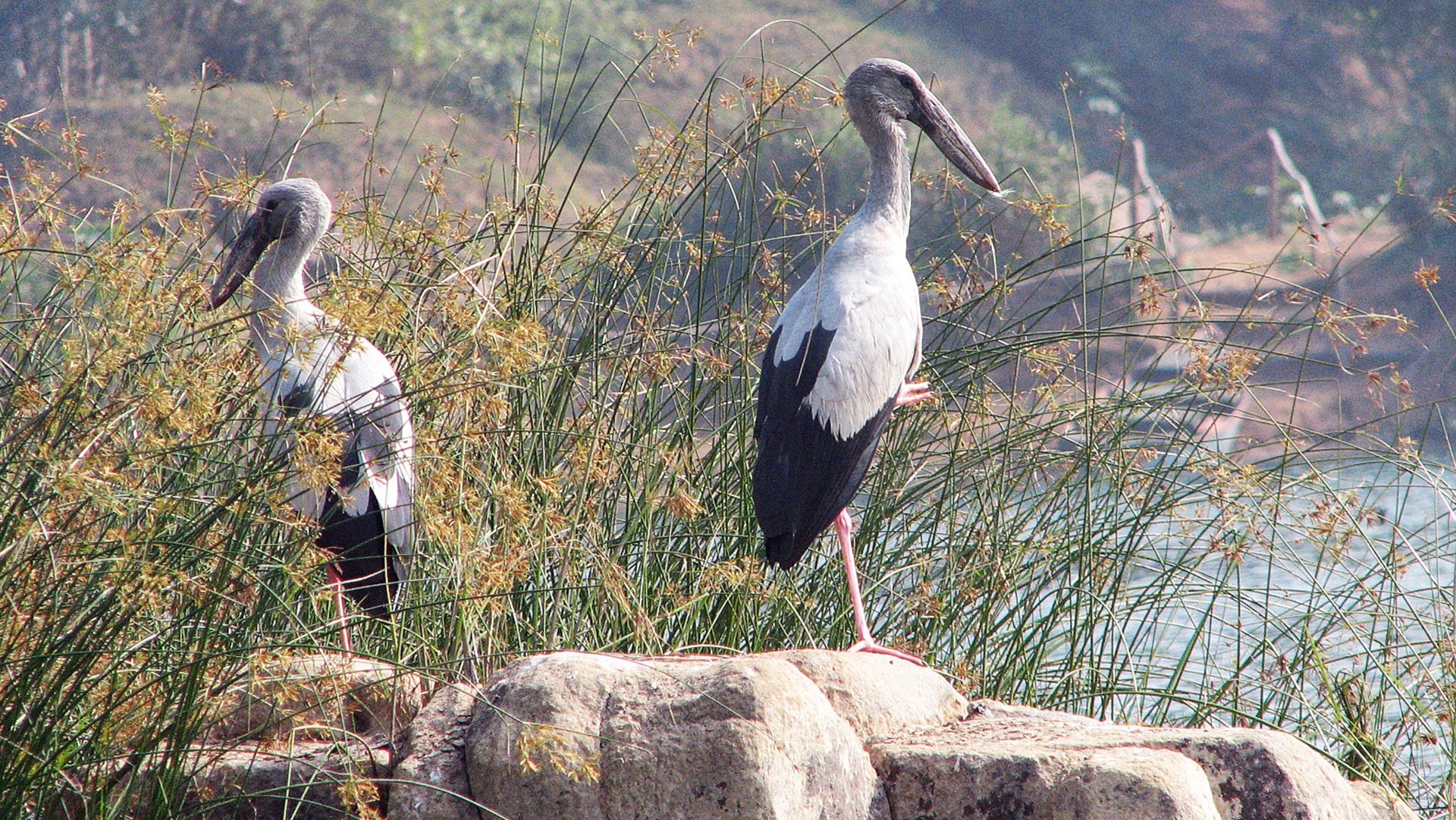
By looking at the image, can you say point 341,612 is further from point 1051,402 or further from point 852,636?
point 1051,402

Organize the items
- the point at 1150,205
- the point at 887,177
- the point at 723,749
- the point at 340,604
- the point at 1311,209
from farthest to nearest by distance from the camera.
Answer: the point at 1150,205
the point at 1311,209
the point at 887,177
the point at 340,604
the point at 723,749

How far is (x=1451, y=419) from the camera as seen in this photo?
15.4m

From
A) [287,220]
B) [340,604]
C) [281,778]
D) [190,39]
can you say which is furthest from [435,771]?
[190,39]

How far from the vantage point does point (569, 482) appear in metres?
3.04

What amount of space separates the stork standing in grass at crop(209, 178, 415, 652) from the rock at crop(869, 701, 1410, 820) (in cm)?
91

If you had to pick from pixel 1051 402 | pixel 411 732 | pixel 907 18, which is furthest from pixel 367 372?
pixel 907 18

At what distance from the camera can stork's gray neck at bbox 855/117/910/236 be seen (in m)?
3.49

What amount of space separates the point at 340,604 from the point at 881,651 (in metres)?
1.07

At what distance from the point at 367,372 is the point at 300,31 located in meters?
13.9

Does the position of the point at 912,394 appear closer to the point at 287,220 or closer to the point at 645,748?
the point at 645,748

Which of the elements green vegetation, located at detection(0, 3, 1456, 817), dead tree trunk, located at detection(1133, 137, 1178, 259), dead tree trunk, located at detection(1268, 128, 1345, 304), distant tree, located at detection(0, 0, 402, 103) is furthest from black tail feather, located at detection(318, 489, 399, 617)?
distant tree, located at detection(0, 0, 402, 103)

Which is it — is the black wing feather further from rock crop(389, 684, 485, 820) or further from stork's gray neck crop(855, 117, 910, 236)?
rock crop(389, 684, 485, 820)

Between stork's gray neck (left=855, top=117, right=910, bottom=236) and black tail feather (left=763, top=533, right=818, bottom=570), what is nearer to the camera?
black tail feather (left=763, top=533, right=818, bottom=570)

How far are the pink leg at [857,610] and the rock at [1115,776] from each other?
1.25 feet
